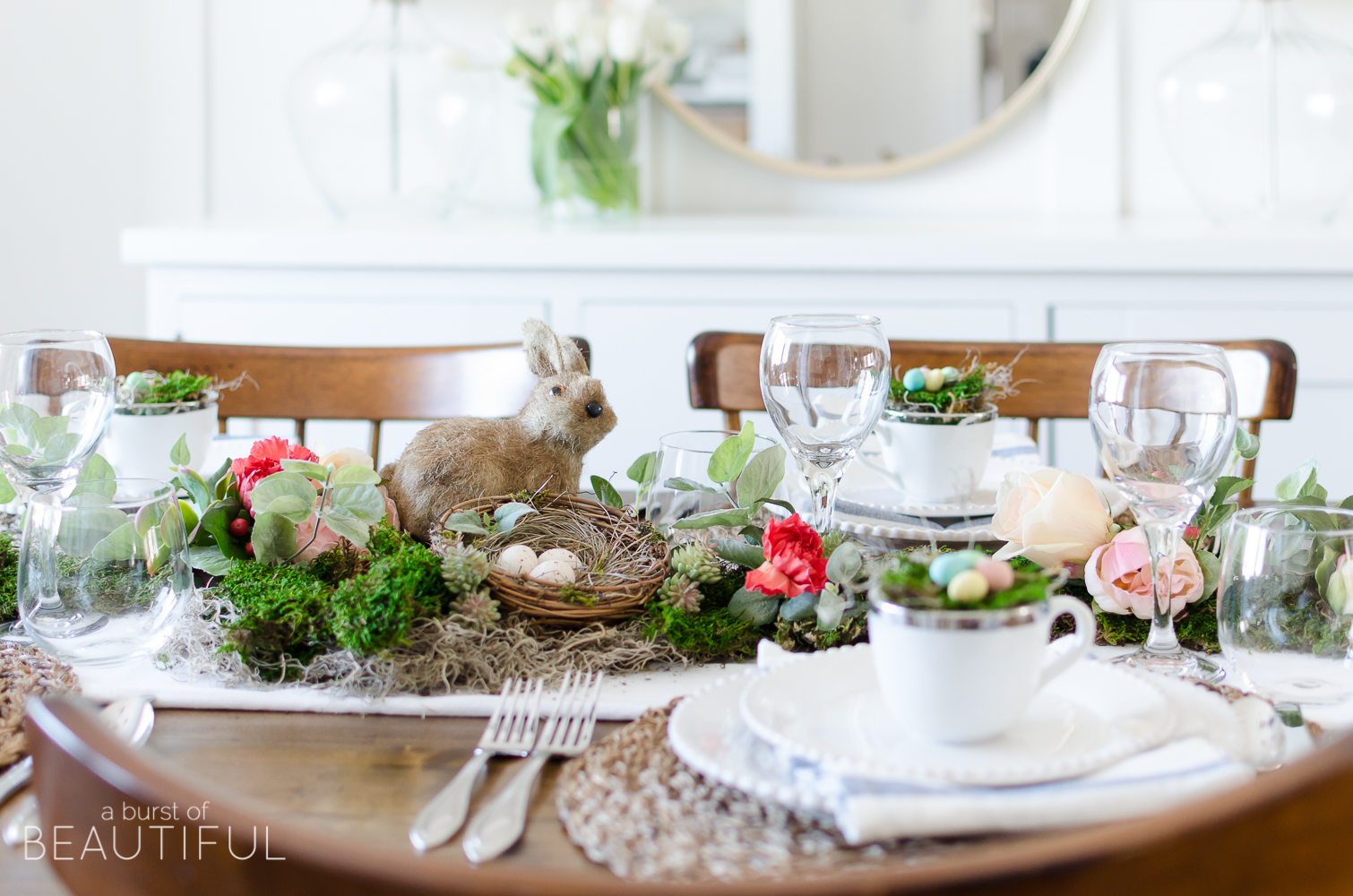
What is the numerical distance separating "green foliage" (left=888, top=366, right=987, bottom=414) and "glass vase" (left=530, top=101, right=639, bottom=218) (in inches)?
55.4

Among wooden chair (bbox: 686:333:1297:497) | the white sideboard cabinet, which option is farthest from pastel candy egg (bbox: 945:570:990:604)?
the white sideboard cabinet

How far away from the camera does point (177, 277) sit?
2055 millimetres

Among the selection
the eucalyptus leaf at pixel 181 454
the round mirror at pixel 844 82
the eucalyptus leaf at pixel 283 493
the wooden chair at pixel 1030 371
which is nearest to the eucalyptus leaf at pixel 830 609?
the eucalyptus leaf at pixel 283 493

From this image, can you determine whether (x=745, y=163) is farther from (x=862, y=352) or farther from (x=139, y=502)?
(x=139, y=502)

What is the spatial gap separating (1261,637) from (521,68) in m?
1.92

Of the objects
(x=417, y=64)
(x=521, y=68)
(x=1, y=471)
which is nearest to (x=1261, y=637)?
(x=1, y=471)

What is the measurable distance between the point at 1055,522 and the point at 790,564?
7.0 inches

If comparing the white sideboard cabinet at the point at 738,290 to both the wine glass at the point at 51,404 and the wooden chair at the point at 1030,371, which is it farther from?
the wine glass at the point at 51,404

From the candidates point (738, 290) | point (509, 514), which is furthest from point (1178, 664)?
point (738, 290)

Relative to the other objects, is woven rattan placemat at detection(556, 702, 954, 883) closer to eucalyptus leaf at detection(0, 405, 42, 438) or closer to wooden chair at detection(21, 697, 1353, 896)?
wooden chair at detection(21, 697, 1353, 896)

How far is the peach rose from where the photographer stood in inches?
28.0

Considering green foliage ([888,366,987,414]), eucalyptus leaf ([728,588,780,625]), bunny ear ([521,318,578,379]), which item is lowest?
eucalyptus leaf ([728,588,780,625])

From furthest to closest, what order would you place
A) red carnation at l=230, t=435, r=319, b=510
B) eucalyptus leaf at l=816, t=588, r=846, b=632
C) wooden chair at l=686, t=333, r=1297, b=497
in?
wooden chair at l=686, t=333, r=1297, b=497
red carnation at l=230, t=435, r=319, b=510
eucalyptus leaf at l=816, t=588, r=846, b=632

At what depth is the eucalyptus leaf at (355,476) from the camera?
0.74 meters
